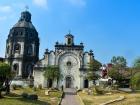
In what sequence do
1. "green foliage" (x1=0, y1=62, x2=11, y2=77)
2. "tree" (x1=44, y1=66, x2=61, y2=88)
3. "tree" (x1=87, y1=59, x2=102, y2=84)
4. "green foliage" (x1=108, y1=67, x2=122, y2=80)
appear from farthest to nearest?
"tree" (x1=44, y1=66, x2=61, y2=88)
"green foliage" (x1=108, y1=67, x2=122, y2=80)
"tree" (x1=87, y1=59, x2=102, y2=84)
"green foliage" (x1=0, y1=62, x2=11, y2=77)

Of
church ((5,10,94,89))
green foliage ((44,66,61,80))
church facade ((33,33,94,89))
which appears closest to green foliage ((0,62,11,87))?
green foliage ((44,66,61,80))

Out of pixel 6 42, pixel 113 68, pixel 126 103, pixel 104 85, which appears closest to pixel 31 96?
pixel 126 103

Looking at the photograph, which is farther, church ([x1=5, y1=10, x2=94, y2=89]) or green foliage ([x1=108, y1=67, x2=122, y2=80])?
church ([x1=5, y1=10, x2=94, y2=89])

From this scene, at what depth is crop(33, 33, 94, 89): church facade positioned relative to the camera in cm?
7619

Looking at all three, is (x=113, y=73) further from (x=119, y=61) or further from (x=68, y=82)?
(x=68, y=82)

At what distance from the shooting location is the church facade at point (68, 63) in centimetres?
7619

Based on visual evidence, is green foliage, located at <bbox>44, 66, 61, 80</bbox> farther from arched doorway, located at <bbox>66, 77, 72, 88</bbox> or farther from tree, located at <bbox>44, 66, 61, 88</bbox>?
arched doorway, located at <bbox>66, 77, 72, 88</bbox>

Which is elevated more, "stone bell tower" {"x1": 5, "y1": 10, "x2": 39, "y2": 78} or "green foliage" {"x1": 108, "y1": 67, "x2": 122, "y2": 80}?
"stone bell tower" {"x1": 5, "y1": 10, "x2": 39, "y2": 78}

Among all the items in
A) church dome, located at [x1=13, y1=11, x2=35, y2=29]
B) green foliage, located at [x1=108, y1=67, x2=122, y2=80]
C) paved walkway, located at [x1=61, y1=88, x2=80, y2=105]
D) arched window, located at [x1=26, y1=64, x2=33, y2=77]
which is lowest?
paved walkway, located at [x1=61, y1=88, x2=80, y2=105]

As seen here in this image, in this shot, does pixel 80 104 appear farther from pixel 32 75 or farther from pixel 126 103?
pixel 32 75

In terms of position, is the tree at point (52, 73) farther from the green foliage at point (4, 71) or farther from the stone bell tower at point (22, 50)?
the green foliage at point (4, 71)

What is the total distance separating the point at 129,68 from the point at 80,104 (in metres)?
35.6

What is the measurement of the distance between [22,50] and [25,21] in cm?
833

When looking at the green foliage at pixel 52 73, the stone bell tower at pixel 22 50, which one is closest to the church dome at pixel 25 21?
the stone bell tower at pixel 22 50
